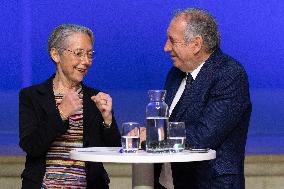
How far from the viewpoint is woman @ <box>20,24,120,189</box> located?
284cm

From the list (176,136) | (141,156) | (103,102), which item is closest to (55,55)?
(103,102)

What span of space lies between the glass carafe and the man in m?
0.15

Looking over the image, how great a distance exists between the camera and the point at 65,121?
2.84 meters

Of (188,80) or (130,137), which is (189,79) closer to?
(188,80)

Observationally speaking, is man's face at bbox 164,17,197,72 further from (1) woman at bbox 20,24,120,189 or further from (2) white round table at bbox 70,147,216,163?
(2) white round table at bbox 70,147,216,163

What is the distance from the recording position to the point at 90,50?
9.92ft

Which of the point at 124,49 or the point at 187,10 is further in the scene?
the point at 124,49

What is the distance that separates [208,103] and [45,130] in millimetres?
575

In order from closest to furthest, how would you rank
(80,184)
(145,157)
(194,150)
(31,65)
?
(145,157)
(194,150)
(80,184)
(31,65)

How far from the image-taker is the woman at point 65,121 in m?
2.84

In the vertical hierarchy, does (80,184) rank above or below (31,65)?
below

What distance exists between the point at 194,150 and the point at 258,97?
4.64 metres

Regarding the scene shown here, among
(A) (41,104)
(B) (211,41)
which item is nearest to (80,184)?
(A) (41,104)

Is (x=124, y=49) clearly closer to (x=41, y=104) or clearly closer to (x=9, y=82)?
(x=9, y=82)
